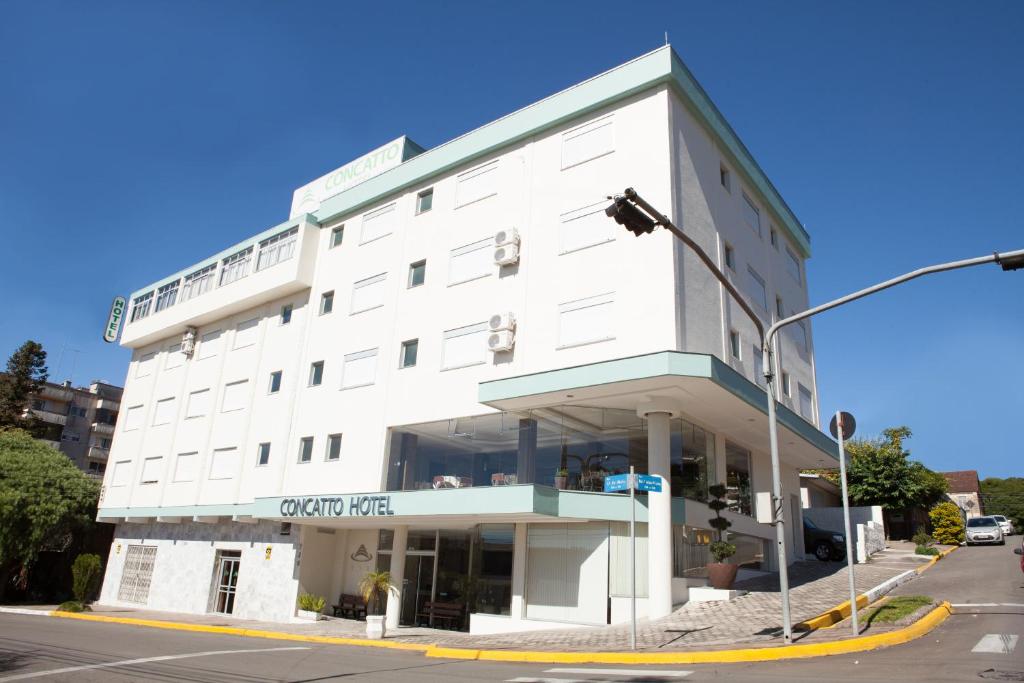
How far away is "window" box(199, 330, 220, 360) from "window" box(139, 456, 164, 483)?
5.45 meters

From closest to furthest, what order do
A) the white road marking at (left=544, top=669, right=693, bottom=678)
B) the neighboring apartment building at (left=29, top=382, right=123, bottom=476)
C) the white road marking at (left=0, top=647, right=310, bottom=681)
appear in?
the white road marking at (left=544, top=669, right=693, bottom=678) → the white road marking at (left=0, top=647, right=310, bottom=681) → the neighboring apartment building at (left=29, top=382, right=123, bottom=476)

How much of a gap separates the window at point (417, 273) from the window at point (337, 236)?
529 cm

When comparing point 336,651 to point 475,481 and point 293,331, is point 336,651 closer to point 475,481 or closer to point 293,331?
point 475,481

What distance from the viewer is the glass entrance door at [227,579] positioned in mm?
28453

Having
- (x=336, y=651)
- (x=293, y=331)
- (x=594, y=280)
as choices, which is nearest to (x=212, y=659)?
(x=336, y=651)

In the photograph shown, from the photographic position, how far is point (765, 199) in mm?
27344

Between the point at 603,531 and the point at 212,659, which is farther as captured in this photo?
the point at 603,531

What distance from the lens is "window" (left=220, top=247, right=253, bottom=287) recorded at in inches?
1291

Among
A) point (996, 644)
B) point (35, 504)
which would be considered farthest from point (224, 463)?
point (996, 644)

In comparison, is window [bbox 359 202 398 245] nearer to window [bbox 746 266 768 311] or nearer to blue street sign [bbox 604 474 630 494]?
window [bbox 746 266 768 311]

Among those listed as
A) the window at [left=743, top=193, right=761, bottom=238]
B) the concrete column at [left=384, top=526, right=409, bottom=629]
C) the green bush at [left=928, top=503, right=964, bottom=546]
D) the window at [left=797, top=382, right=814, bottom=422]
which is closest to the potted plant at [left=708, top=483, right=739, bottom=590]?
the window at [left=797, top=382, right=814, bottom=422]

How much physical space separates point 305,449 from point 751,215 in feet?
63.1

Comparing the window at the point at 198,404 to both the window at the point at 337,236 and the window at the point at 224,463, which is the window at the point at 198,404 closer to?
the window at the point at 224,463

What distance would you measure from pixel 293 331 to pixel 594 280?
597 inches
